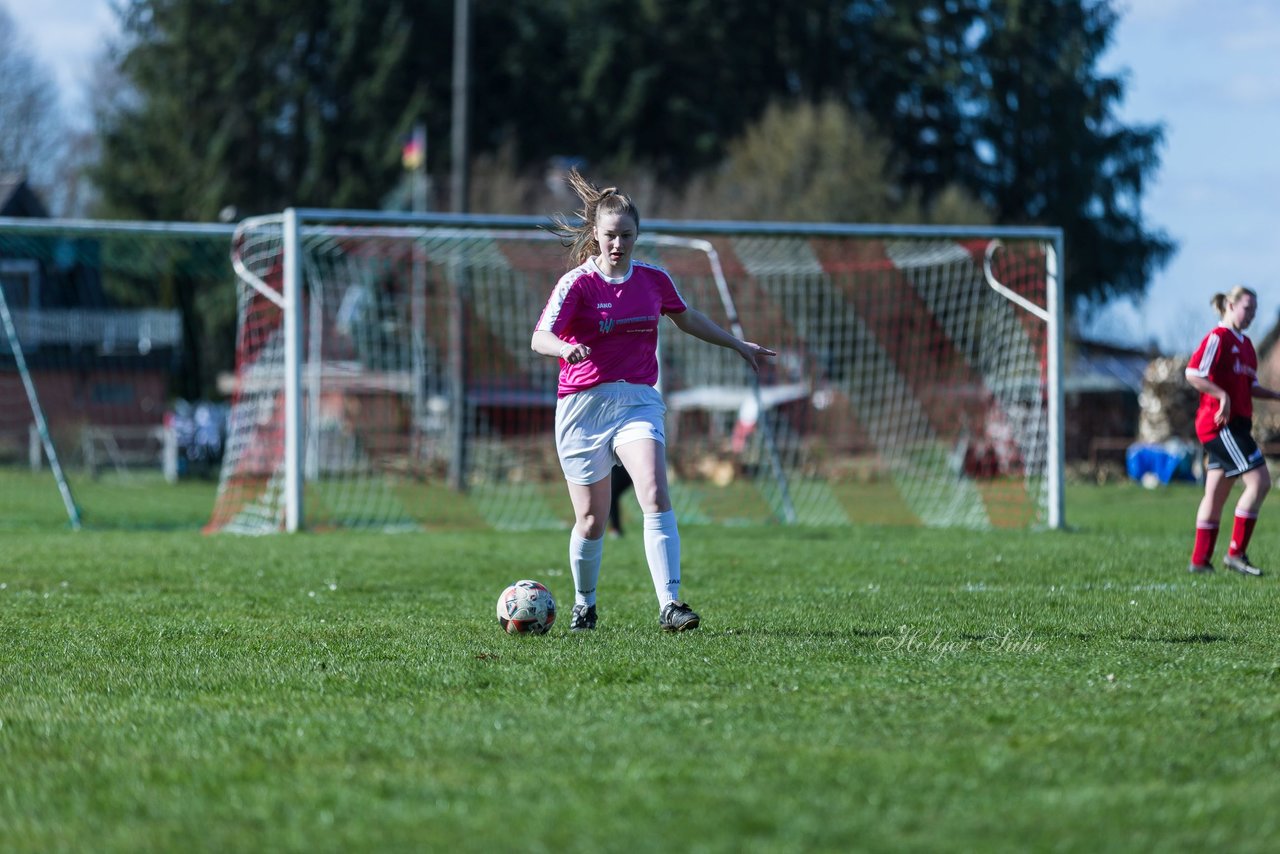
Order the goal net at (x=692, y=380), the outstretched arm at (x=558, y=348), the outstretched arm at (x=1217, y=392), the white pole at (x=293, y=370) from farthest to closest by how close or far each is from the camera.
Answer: the goal net at (x=692, y=380) < the white pole at (x=293, y=370) < the outstretched arm at (x=1217, y=392) < the outstretched arm at (x=558, y=348)

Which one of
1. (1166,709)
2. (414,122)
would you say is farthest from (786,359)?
(1166,709)

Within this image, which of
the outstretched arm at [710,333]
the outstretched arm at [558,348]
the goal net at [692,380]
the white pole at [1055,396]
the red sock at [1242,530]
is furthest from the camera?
the goal net at [692,380]

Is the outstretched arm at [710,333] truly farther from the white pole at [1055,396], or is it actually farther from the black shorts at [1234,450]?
the white pole at [1055,396]

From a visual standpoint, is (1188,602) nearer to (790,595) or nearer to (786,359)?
(790,595)

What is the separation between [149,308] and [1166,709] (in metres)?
39.2

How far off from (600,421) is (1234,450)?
4.83 meters

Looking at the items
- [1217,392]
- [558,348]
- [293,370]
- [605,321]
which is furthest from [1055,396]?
[558,348]

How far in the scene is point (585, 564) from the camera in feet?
23.5

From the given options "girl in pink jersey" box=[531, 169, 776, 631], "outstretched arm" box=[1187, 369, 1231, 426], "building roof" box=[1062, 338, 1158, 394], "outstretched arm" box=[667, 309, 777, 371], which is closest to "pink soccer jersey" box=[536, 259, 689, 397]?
"girl in pink jersey" box=[531, 169, 776, 631]

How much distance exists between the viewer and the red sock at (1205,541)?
997 cm

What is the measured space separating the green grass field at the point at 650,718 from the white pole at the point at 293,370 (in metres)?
4.83

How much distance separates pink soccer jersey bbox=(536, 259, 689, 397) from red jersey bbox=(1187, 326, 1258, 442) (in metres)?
4.41

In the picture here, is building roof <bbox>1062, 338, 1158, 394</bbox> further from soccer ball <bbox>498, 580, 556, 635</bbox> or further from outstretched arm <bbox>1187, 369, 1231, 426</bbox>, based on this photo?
soccer ball <bbox>498, 580, 556, 635</bbox>

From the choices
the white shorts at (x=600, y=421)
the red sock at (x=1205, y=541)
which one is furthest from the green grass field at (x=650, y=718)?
the white shorts at (x=600, y=421)
